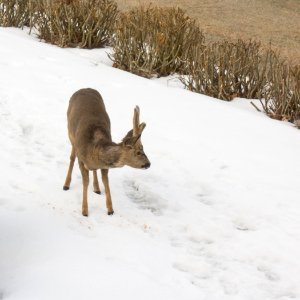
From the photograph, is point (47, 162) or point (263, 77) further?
point (263, 77)

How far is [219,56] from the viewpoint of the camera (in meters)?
8.55

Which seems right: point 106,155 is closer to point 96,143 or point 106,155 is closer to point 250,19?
point 96,143

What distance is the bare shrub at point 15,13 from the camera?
40.7ft

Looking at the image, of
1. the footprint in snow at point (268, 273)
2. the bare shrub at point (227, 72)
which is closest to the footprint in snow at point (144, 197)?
the footprint in snow at point (268, 273)

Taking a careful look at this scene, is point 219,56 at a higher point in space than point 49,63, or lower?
higher

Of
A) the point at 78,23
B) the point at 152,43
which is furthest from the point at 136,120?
the point at 78,23

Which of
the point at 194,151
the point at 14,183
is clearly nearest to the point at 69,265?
the point at 14,183

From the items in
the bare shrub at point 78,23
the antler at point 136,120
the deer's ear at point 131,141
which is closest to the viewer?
the antler at point 136,120

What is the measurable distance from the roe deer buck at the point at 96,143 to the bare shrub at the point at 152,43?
471 cm

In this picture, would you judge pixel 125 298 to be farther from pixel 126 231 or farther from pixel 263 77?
pixel 263 77

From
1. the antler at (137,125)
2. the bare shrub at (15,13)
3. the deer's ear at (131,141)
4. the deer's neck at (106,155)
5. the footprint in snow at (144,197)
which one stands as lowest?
the footprint in snow at (144,197)

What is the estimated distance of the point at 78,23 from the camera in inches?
440

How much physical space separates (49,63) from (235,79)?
324 centimetres

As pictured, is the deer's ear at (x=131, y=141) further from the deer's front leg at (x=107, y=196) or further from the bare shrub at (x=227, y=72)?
the bare shrub at (x=227, y=72)
